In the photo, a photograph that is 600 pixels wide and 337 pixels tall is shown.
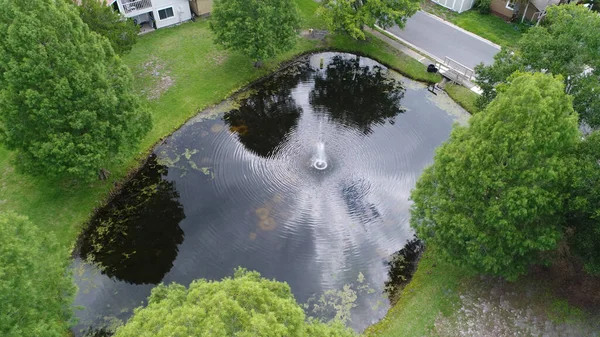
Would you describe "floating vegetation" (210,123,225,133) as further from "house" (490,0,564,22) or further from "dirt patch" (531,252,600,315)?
"house" (490,0,564,22)

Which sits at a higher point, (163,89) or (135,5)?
(135,5)

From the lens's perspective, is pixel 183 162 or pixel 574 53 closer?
pixel 574 53

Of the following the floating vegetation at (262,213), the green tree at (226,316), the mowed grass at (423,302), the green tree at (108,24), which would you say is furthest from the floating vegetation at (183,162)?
the green tree at (226,316)

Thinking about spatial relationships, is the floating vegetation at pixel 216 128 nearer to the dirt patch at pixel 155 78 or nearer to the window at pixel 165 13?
the dirt patch at pixel 155 78

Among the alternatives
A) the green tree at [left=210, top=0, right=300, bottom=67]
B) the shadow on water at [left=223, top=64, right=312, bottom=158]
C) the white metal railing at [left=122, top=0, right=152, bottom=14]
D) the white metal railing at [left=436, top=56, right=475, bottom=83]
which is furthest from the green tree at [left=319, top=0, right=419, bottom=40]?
the white metal railing at [left=122, top=0, right=152, bottom=14]

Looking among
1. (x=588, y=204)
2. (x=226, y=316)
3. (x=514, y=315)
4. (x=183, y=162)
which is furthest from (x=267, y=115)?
(x=226, y=316)

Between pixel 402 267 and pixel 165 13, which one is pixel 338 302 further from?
pixel 165 13
